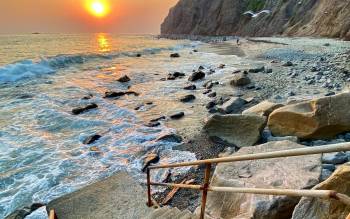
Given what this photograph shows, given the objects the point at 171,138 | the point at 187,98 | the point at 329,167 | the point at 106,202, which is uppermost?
the point at 329,167

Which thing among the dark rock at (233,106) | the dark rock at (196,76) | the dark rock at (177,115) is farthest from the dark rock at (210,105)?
the dark rock at (196,76)

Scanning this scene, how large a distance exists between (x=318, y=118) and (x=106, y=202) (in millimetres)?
5981

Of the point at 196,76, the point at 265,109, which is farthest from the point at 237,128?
the point at 196,76

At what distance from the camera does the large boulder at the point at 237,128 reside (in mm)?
9398

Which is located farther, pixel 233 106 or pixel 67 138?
pixel 233 106

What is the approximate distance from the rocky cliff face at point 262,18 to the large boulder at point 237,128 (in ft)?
133

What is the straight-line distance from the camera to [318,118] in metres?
8.17

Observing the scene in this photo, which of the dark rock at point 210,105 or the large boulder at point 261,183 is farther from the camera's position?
the dark rock at point 210,105

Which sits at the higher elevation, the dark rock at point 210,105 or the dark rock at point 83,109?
the dark rock at point 210,105

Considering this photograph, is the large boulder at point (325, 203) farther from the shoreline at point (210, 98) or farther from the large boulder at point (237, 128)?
the large boulder at point (237, 128)

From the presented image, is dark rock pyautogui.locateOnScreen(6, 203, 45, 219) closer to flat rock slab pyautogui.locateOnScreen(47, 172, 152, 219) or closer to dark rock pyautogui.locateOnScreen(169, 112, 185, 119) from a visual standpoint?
flat rock slab pyautogui.locateOnScreen(47, 172, 152, 219)

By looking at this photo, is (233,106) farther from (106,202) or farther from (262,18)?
(262,18)

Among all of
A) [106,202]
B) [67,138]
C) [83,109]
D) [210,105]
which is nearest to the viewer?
[106,202]

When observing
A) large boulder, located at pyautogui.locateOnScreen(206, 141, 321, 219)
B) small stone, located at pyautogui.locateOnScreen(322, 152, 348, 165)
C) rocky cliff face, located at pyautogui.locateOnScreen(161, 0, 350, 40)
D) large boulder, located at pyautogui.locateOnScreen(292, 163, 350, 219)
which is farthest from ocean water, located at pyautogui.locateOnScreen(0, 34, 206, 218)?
rocky cliff face, located at pyautogui.locateOnScreen(161, 0, 350, 40)
